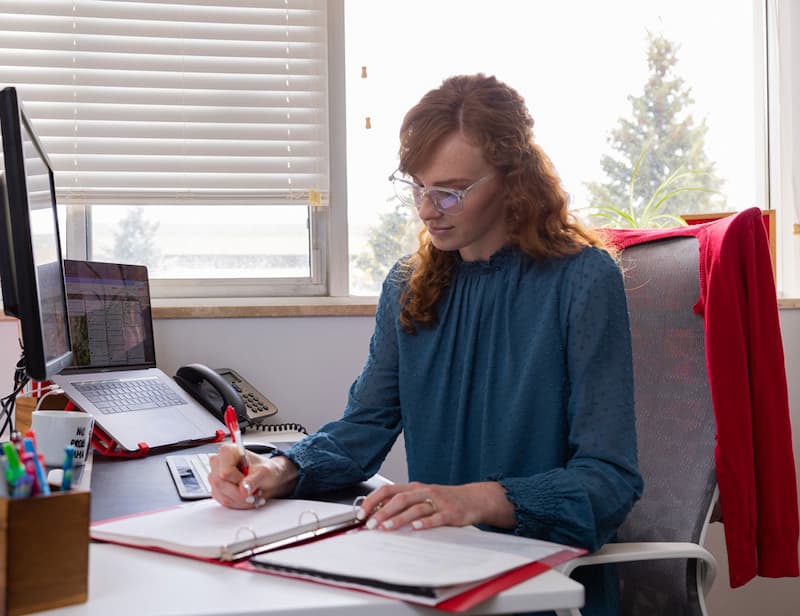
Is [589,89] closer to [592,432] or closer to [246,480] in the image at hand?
[592,432]

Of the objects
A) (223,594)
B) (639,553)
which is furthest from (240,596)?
(639,553)

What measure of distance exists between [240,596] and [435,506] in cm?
27

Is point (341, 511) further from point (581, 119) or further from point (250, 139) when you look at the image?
point (581, 119)

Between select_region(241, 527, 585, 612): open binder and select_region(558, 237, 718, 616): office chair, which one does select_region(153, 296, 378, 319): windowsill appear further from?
select_region(241, 527, 585, 612): open binder

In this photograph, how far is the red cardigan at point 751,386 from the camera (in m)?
1.26

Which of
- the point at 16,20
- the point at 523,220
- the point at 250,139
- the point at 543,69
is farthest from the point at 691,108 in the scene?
the point at 16,20

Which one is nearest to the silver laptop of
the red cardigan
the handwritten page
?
the handwritten page

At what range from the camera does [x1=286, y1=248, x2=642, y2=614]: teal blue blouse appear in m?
1.04

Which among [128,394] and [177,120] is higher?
[177,120]

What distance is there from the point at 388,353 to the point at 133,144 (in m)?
1.15

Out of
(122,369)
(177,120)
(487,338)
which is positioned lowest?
(122,369)

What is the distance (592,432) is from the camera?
1.10m

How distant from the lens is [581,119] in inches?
98.8

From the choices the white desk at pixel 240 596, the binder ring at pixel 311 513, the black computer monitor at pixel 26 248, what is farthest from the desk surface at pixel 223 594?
the black computer monitor at pixel 26 248
